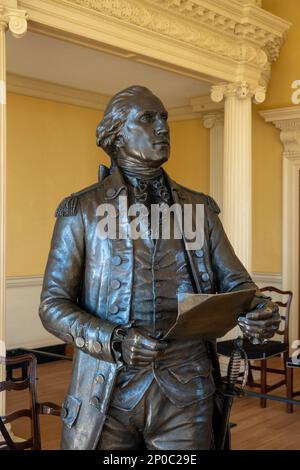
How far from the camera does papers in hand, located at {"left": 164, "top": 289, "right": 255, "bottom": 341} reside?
1.45 m

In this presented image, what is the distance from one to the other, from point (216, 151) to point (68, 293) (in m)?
7.79

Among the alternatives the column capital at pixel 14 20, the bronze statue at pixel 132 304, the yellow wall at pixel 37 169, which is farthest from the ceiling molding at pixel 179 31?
the bronze statue at pixel 132 304

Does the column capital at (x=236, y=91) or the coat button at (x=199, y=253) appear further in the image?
the column capital at (x=236, y=91)

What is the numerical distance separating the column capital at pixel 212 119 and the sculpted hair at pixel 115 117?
7485 mm

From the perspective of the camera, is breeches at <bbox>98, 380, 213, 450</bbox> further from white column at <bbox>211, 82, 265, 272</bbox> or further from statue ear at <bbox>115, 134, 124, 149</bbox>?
white column at <bbox>211, 82, 265, 272</bbox>

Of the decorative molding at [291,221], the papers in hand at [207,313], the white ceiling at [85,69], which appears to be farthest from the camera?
the decorative molding at [291,221]

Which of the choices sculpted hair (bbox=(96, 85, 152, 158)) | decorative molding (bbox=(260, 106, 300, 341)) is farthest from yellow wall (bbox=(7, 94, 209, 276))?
sculpted hair (bbox=(96, 85, 152, 158))

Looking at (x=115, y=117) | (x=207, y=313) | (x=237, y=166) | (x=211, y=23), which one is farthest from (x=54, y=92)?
(x=207, y=313)

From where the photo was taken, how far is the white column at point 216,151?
9.21 metres

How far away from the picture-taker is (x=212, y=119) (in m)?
9.27

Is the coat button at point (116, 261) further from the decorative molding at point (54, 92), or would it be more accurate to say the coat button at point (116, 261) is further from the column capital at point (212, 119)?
the column capital at point (212, 119)

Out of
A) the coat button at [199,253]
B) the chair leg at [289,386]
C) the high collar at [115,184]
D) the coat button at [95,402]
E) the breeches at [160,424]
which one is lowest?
the chair leg at [289,386]

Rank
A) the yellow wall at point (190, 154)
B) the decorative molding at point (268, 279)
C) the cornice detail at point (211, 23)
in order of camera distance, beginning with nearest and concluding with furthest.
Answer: the cornice detail at point (211, 23) → the decorative molding at point (268, 279) → the yellow wall at point (190, 154)

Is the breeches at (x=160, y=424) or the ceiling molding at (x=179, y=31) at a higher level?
the ceiling molding at (x=179, y=31)
